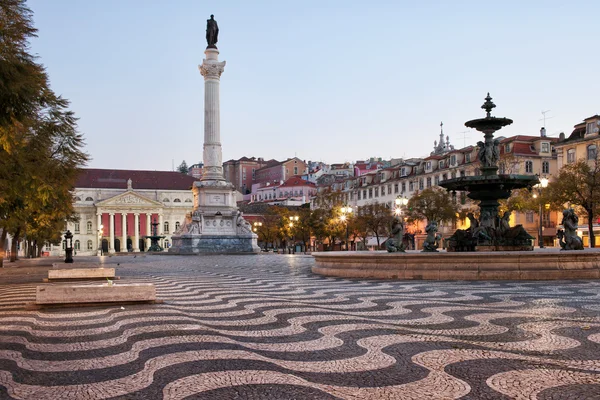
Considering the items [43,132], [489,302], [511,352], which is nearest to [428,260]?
[489,302]

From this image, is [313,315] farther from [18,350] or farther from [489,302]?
[18,350]

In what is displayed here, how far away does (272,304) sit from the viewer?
11680mm

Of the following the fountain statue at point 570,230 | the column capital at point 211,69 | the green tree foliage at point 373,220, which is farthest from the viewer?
the green tree foliage at point 373,220

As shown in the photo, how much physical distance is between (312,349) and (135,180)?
129m

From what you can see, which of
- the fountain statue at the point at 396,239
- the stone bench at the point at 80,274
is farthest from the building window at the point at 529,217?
the stone bench at the point at 80,274

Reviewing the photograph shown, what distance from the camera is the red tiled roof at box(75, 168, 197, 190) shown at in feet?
418

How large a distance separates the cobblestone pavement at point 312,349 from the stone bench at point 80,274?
16.7ft

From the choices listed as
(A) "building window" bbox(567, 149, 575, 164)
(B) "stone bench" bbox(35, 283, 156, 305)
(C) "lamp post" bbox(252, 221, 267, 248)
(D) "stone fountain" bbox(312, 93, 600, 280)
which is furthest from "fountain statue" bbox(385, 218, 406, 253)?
(C) "lamp post" bbox(252, 221, 267, 248)

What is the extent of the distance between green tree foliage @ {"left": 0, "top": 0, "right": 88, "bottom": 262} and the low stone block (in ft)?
10.5

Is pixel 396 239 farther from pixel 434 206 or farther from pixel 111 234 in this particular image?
pixel 111 234

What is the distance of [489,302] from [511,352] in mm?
4703

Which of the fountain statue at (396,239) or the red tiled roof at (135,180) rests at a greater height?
the red tiled roof at (135,180)

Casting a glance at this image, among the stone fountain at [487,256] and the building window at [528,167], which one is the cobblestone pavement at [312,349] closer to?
the stone fountain at [487,256]

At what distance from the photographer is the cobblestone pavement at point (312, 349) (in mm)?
5262
